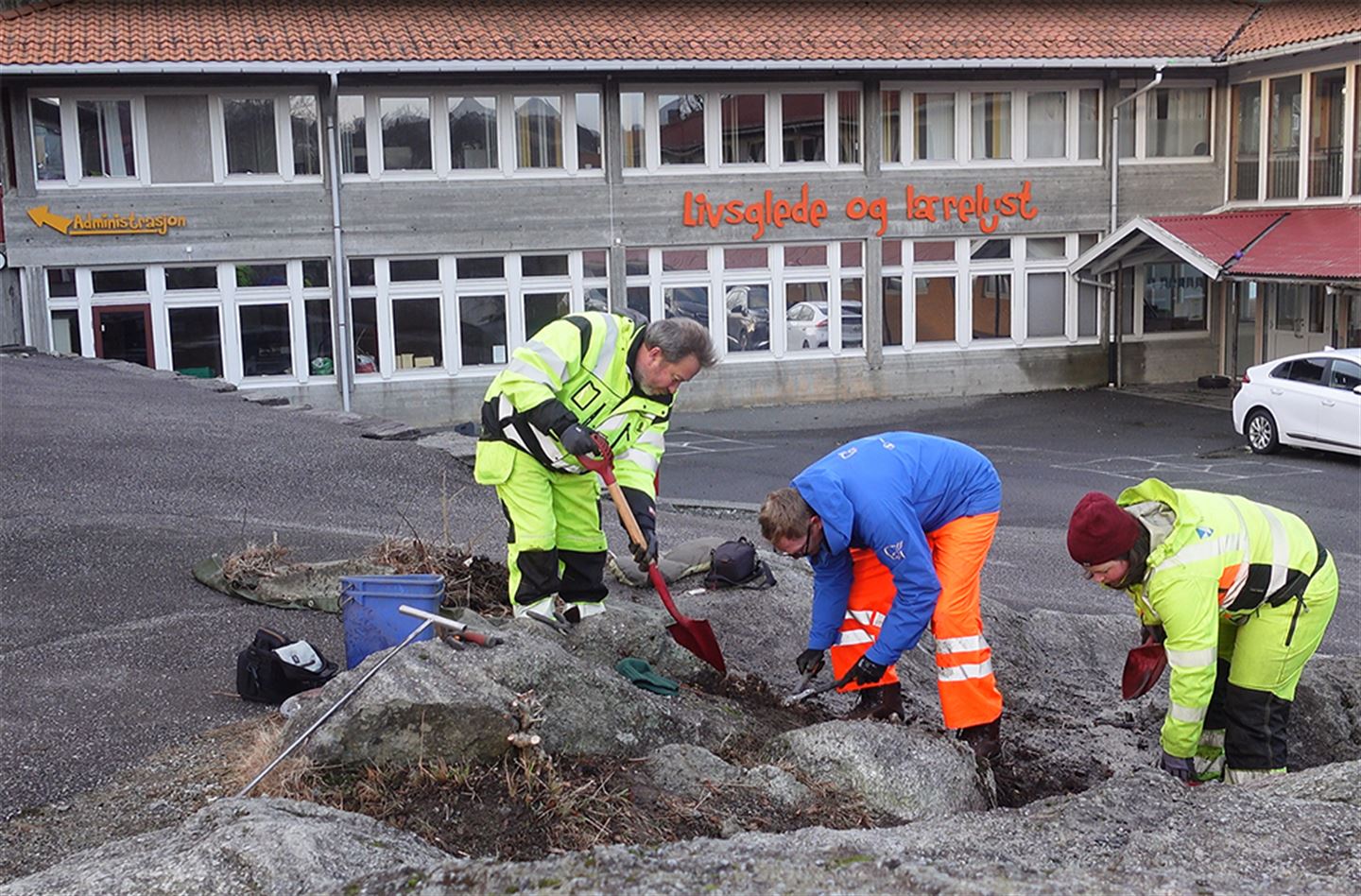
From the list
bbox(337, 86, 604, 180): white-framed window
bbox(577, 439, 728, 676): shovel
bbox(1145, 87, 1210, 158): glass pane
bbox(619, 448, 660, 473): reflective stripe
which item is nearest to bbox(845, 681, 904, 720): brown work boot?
bbox(577, 439, 728, 676): shovel

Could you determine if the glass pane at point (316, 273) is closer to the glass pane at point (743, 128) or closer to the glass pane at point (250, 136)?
the glass pane at point (250, 136)

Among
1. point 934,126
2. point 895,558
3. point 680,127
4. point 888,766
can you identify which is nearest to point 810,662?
point 895,558

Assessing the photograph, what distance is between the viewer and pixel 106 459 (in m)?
11.1

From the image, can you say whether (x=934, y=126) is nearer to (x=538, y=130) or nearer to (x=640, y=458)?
(x=538, y=130)

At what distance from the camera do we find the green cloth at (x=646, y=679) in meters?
5.89

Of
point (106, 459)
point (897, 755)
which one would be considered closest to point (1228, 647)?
point (897, 755)

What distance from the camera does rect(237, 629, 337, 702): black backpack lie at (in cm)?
597

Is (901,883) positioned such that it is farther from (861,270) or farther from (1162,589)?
(861,270)

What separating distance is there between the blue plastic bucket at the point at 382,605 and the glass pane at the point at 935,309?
2116 cm

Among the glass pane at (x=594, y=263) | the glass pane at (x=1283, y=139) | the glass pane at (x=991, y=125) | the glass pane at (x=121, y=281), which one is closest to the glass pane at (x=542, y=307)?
the glass pane at (x=594, y=263)

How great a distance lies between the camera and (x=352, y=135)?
23531mm

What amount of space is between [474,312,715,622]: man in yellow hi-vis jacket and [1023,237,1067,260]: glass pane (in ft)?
70.0

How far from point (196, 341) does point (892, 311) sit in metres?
12.1

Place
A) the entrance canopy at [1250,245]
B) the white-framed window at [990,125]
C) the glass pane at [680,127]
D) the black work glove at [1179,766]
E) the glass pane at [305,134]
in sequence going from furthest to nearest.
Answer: the white-framed window at [990,125], the glass pane at [680,127], the glass pane at [305,134], the entrance canopy at [1250,245], the black work glove at [1179,766]
